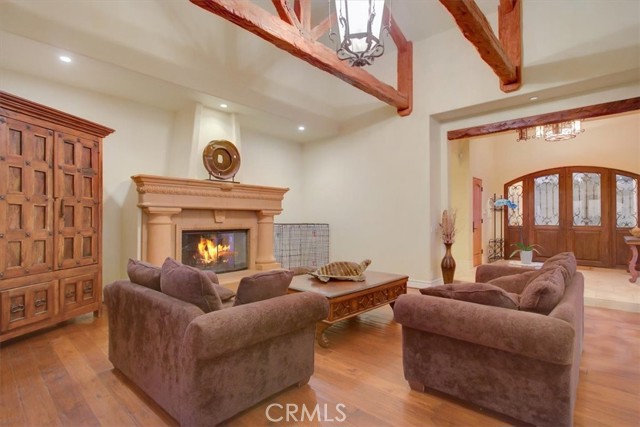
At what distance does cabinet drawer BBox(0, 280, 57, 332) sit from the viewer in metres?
2.72

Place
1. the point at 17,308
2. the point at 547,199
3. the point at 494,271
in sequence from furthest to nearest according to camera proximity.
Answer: the point at 547,199 < the point at 494,271 < the point at 17,308

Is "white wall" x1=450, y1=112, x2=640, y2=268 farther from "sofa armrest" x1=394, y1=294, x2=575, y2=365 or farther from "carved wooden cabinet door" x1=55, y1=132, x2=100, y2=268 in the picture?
"carved wooden cabinet door" x1=55, y1=132, x2=100, y2=268

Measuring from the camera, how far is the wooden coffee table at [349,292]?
9.27ft

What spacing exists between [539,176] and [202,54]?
7.73 m

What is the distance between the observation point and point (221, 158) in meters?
4.83

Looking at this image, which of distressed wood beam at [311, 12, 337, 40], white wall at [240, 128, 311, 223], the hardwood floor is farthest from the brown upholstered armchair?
white wall at [240, 128, 311, 223]

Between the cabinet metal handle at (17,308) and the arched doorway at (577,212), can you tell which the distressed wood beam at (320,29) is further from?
the arched doorway at (577,212)

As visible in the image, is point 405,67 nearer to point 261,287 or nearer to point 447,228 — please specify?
point 447,228

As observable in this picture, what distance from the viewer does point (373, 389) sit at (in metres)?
2.14

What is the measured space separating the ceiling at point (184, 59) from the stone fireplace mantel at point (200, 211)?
1193 mm

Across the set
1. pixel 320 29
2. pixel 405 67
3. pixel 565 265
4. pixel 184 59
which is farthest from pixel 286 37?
pixel 565 265

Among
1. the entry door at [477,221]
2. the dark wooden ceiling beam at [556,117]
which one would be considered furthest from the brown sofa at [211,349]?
the entry door at [477,221]

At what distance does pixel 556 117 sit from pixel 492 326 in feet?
13.0

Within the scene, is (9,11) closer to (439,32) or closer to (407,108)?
(407,108)
